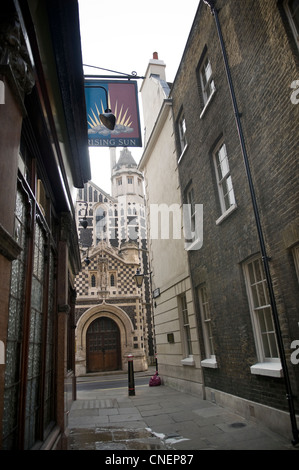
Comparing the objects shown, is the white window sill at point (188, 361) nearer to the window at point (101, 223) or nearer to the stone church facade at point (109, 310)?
the stone church facade at point (109, 310)

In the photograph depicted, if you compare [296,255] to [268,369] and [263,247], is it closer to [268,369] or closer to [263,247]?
[263,247]

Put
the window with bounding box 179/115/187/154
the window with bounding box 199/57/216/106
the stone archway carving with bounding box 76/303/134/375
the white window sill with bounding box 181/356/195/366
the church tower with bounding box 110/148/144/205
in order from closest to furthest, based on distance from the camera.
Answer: the window with bounding box 199/57/216/106 → the white window sill with bounding box 181/356/195/366 → the window with bounding box 179/115/187/154 → the stone archway carving with bounding box 76/303/134/375 → the church tower with bounding box 110/148/144/205

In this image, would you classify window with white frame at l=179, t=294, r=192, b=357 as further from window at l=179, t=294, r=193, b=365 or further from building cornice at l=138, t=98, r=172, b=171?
building cornice at l=138, t=98, r=172, b=171

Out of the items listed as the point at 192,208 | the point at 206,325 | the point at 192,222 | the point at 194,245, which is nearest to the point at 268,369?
the point at 206,325

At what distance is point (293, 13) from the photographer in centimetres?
546

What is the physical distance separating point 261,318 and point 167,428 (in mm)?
2776

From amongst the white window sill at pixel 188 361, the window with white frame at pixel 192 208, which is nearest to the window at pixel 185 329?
the white window sill at pixel 188 361

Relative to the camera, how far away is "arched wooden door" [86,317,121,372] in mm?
23594

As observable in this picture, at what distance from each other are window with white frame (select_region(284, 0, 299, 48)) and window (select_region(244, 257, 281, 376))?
4.05 meters

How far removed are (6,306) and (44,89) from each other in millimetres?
2715

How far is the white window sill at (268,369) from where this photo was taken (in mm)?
5412

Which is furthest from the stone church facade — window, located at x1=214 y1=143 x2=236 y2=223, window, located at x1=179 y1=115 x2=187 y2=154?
window, located at x1=214 y1=143 x2=236 y2=223

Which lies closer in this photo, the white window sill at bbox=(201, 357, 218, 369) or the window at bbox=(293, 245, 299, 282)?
the window at bbox=(293, 245, 299, 282)

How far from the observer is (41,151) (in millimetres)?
4195
